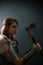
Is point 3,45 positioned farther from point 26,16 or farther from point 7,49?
point 26,16

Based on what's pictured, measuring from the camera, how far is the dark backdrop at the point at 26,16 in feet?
8.38

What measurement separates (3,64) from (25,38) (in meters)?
1.12

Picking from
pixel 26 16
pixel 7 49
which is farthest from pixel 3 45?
pixel 26 16

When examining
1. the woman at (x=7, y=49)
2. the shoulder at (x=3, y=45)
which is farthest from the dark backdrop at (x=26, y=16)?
the shoulder at (x=3, y=45)

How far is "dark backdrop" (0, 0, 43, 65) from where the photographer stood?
2.55m

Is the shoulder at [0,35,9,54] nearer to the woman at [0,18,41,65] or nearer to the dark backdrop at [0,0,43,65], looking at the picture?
the woman at [0,18,41,65]

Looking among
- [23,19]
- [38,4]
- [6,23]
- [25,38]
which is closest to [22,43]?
[25,38]

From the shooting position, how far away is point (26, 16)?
260 cm

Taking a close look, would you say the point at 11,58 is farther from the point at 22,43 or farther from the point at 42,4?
the point at 42,4

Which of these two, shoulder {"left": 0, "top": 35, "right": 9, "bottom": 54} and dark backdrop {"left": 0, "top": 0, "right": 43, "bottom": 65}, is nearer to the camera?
shoulder {"left": 0, "top": 35, "right": 9, "bottom": 54}

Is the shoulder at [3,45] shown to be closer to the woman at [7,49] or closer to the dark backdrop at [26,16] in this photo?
the woman at [7,49]

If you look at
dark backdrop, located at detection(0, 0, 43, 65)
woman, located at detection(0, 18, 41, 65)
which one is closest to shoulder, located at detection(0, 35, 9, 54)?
woman, located at detection(0, 18, 41, 65)

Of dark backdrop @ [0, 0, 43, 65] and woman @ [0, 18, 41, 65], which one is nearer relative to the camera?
woman @ [0, 18, 41, 65]

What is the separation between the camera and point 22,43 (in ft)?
8.50
